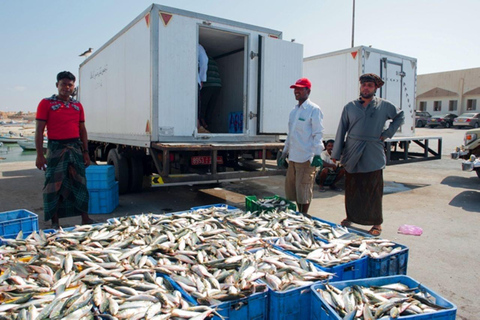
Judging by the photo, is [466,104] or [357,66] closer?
[357,66]

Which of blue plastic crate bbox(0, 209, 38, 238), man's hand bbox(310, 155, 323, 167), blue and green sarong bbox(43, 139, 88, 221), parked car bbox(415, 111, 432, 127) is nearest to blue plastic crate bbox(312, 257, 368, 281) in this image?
man's hand bbox(310, 155, 323, 167)

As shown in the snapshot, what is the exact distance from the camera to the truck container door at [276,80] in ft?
22.2

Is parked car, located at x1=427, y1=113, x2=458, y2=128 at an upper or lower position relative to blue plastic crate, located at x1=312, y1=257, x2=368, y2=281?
upper

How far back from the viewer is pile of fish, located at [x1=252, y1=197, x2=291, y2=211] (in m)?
4.57

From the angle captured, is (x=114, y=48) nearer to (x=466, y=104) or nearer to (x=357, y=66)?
(x=357, y=66)

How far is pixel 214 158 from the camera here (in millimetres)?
5996

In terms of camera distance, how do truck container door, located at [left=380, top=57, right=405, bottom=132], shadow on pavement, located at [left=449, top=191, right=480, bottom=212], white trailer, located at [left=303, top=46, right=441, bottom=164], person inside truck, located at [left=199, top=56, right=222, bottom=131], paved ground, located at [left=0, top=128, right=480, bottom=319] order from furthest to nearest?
truck container door, located at [left=380, top=57, right=405, bottom=132] → white trailer, located at [left=303, top=46, right=441, bottom=164] → person inside truck, located at [left=199, top=56, right=222, bottom=131] → shadow on pavement, located at [left=449, top=191, right=480, bottom=212] → paved ground, located at [left=0, top=128, right=480, bottom=319]

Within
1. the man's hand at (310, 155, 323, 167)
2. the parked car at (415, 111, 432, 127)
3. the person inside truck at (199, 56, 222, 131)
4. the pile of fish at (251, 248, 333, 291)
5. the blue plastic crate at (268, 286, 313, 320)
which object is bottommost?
the blue plastic crate at (268, 286, 313, 320)

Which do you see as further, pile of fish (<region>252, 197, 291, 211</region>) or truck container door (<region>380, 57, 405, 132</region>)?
truck container door (<region>380, 57, 405, 132</region>)

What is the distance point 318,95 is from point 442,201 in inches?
170

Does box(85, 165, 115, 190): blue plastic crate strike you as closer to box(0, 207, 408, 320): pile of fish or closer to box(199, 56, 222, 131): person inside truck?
box(0, 207, 408, 320): pile of fish

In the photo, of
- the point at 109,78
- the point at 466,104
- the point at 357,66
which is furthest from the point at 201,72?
the point at 466,104

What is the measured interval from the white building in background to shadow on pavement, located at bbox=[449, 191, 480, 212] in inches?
1468

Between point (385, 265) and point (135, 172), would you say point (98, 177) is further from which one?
point (385, 265)
